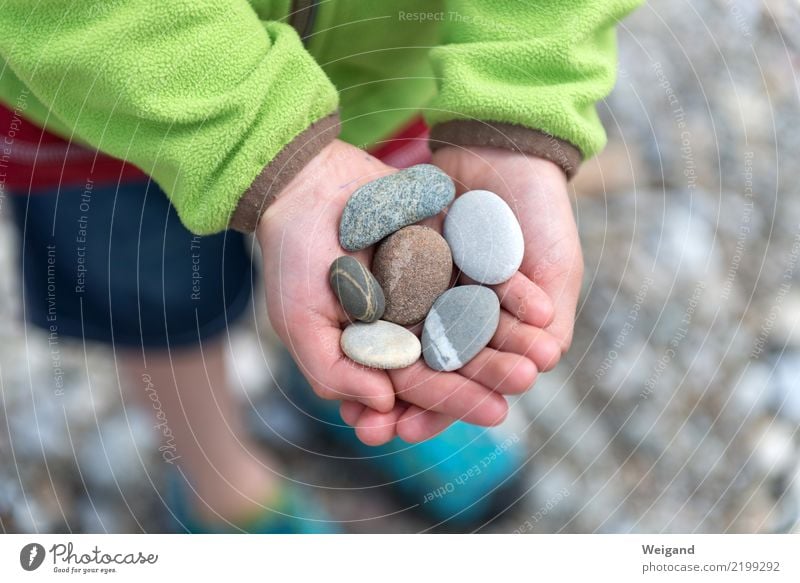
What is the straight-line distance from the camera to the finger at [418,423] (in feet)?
1.80

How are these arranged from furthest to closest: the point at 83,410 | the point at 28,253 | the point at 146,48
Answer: the point at 83,410
the point at 28,253
the point at 146,48

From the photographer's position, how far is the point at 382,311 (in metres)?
0.55

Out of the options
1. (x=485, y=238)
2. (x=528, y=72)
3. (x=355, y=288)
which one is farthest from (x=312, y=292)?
(x=528, y=72)

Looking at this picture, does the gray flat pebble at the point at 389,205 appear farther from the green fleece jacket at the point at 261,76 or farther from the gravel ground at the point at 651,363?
the gravel ground at the point at 651,363

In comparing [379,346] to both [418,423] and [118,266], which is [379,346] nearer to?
[418,423]

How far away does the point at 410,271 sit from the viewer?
55cm

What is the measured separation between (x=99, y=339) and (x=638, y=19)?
782 millimetres

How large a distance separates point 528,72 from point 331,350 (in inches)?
11.0
